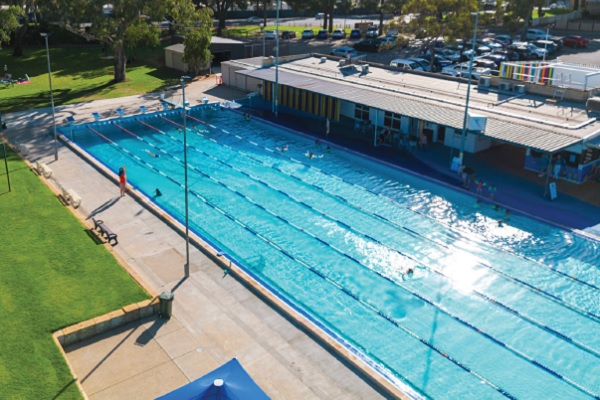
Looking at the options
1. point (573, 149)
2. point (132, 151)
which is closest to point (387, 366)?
point (573, 149)

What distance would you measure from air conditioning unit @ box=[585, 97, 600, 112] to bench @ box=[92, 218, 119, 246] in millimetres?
26031

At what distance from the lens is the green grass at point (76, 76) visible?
4594cm

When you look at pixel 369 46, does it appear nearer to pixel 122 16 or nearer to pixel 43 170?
pixel 122 16

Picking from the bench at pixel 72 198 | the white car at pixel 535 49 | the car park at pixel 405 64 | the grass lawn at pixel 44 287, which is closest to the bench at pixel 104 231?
the grass lawn at pixel 44 287

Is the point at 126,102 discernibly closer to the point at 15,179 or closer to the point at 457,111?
the point at 15,179

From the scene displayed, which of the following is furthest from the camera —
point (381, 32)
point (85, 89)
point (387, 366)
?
point (381, 32)

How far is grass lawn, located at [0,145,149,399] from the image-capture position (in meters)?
15.4

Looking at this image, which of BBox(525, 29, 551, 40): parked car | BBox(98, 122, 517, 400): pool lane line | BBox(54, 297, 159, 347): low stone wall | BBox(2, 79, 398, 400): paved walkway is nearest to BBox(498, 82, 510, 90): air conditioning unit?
BBox(98, 122, 517, 400): pool lane line

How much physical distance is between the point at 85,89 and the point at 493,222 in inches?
1412

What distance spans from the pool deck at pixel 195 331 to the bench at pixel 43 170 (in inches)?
14.5

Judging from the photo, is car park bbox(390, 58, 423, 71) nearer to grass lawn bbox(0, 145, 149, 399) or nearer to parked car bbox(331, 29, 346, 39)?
parked car bbox(331, 29, 346, 39)

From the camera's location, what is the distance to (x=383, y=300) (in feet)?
68.8

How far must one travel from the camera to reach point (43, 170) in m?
30.0

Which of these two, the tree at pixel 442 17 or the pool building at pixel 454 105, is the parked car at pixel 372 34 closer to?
the tree at pixel 442 17
